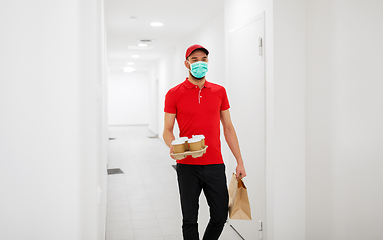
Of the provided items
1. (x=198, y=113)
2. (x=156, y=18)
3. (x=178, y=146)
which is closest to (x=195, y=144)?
(x=178, y=146)

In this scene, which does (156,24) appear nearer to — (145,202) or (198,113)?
(145,202)

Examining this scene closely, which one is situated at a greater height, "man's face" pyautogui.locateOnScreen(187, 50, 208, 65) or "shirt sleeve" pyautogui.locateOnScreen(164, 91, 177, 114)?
"man's face" pyautogui.locateOnScreen(187, 50, 208, 65)

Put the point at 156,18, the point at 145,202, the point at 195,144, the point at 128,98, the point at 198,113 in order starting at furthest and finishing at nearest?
the point at 128,98 → the point at 156,18 → the point at 145,202 → the point at 198,113 → the point at 195,144

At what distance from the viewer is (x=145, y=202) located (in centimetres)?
463

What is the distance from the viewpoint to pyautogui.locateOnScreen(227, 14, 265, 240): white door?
2.96 metres

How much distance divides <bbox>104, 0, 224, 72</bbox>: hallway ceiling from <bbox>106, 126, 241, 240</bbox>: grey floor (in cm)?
273

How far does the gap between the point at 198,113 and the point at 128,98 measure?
626 inches
